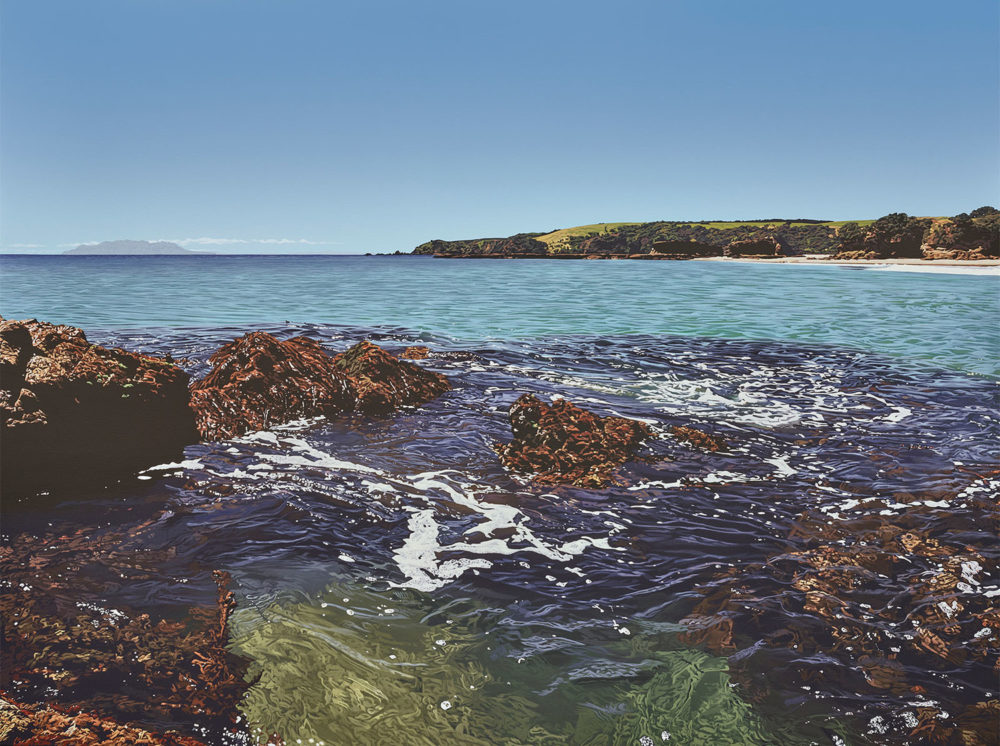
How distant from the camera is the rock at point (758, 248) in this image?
498 ft

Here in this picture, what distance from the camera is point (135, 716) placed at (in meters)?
3.39

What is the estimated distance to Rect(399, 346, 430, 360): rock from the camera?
50.5 ft

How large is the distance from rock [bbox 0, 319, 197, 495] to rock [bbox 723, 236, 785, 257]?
166953 millimetres

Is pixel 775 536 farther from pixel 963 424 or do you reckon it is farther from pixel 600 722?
pixel 963 424

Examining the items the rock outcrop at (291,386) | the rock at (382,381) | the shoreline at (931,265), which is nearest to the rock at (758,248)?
the shoreline at (931,265)

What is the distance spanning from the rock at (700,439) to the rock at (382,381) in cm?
489

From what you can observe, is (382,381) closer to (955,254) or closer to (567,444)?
(567,444)

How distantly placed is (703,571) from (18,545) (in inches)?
255

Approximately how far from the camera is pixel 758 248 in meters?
155

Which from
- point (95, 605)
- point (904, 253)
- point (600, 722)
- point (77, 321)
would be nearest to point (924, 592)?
point (600, 722)

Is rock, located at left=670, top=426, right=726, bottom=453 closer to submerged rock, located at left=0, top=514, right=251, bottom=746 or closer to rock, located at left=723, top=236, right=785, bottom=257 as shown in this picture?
submerged rock, located at left=0, top=514, right=251, bottom=746

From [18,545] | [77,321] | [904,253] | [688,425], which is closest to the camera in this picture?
[18,545]

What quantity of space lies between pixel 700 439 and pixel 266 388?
745 cm

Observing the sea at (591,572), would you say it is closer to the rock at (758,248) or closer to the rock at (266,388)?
the rock at (266,388)
